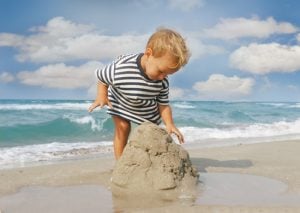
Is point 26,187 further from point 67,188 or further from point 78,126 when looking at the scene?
point 78,126

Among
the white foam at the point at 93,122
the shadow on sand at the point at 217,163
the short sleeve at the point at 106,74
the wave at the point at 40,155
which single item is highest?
the short sleeve at the point at 106,74

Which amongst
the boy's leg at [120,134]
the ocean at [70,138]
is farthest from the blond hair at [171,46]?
the ocean at [70,138]

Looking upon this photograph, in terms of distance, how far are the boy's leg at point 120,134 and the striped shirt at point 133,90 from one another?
9cm

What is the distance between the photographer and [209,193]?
9.64ft

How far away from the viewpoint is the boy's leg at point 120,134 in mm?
3787

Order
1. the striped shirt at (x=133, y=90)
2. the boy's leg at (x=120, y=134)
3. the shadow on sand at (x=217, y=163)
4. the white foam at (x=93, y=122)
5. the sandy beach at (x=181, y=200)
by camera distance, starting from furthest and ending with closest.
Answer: the white foam at (x=93, y=122), the shadow on sand at (x=217, y=163), the boy's leg at (x=120, y=134), the striped shirt at (x=133, y=90), the sandy beach at (x=181, y=200)

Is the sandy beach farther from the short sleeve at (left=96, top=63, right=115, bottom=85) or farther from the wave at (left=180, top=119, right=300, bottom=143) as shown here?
the wave at (left=180, top=119, right=300, bottom=143)

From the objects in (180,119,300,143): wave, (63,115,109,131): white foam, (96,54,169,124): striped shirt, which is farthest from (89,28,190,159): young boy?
(63,115,109,131): white foam

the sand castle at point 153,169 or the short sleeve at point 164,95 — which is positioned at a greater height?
the short sleeve at point 164,95

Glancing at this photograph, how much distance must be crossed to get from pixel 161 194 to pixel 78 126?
9524 millimetres

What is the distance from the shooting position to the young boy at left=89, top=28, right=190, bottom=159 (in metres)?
3.25

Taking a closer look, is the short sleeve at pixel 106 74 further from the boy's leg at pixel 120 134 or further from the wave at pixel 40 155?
the wave at pixel 40 155

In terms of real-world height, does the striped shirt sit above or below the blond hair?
below

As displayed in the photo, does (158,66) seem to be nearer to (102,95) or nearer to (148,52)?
(148,52)
